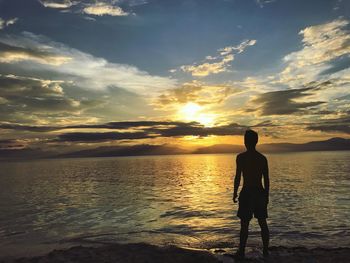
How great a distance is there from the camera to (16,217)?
2520 cm

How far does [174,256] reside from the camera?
11922 mm

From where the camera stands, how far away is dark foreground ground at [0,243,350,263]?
36.4ft

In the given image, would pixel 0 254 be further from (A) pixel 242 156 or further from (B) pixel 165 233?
(A) pixel 242 156

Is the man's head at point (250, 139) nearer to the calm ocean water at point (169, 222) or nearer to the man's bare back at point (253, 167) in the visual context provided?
the man's bare back at point (253, 167)

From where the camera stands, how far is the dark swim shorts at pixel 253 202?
1052 cm

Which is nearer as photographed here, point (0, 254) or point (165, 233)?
point (0, 254)

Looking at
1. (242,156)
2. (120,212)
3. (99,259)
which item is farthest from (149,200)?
(242,156)

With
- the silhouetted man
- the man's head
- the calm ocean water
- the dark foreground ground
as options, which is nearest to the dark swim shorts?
the silhouetted man

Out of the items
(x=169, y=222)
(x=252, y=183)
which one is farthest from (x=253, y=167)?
(x=169, y=222)

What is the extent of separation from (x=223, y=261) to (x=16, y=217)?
63.1ft

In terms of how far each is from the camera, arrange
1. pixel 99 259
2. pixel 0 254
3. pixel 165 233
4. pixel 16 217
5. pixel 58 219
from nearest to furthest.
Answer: pixel 99 259, pixel 0 254, pixel 165 233, pixel 58 219, pixel 16 217

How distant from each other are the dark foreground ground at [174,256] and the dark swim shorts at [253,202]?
145 cm

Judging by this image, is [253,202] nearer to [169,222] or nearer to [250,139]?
[250,139]

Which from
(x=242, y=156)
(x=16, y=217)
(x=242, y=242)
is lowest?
(x=16, y=217)
